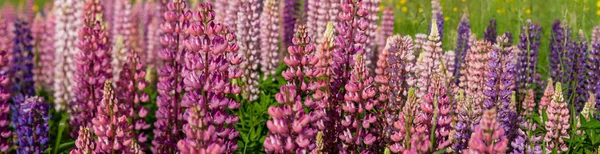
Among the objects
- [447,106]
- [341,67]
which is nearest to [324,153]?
[341,67]

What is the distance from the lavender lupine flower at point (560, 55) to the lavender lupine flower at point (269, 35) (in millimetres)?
2286

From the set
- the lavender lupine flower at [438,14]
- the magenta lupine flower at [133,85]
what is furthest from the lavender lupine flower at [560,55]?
the magenta lupine flower at [133,85]

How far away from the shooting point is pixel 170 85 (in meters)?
4.15

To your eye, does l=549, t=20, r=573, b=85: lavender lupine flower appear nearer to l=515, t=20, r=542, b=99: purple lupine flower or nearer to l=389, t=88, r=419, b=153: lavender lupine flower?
l=515, t=20, r=542, b=99: purple lupine flower

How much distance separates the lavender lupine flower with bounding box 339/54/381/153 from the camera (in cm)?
341

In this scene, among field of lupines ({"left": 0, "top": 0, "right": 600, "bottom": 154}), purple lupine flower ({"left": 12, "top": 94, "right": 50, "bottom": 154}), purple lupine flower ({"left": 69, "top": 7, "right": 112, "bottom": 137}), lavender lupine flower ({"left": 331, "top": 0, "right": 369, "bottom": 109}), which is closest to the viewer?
field of lupines ({"left": 0, "top": 0, "right": 600, "bottom": 154})

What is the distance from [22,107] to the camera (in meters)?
4.45

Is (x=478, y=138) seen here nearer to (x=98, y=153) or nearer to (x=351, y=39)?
(x=351, y=39)

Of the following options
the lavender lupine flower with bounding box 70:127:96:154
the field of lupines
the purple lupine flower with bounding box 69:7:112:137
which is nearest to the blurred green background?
the field of lupines

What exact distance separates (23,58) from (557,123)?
4.78 metres

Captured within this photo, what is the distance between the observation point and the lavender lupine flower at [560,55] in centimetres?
555

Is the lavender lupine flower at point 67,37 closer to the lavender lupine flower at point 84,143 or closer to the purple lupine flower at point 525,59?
the lavender lupine flower at point 84,143

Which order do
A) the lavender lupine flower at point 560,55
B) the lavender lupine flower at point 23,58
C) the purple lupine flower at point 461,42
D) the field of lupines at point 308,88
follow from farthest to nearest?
1. the lavender lupine flower at point 23,58
2. the purple lupine flower at point 461,42
3. the lavender lupine flower at point 560,55
4. the field of lupines at point 308,88

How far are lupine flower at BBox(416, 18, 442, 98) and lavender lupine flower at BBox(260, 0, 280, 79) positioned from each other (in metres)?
1.92
